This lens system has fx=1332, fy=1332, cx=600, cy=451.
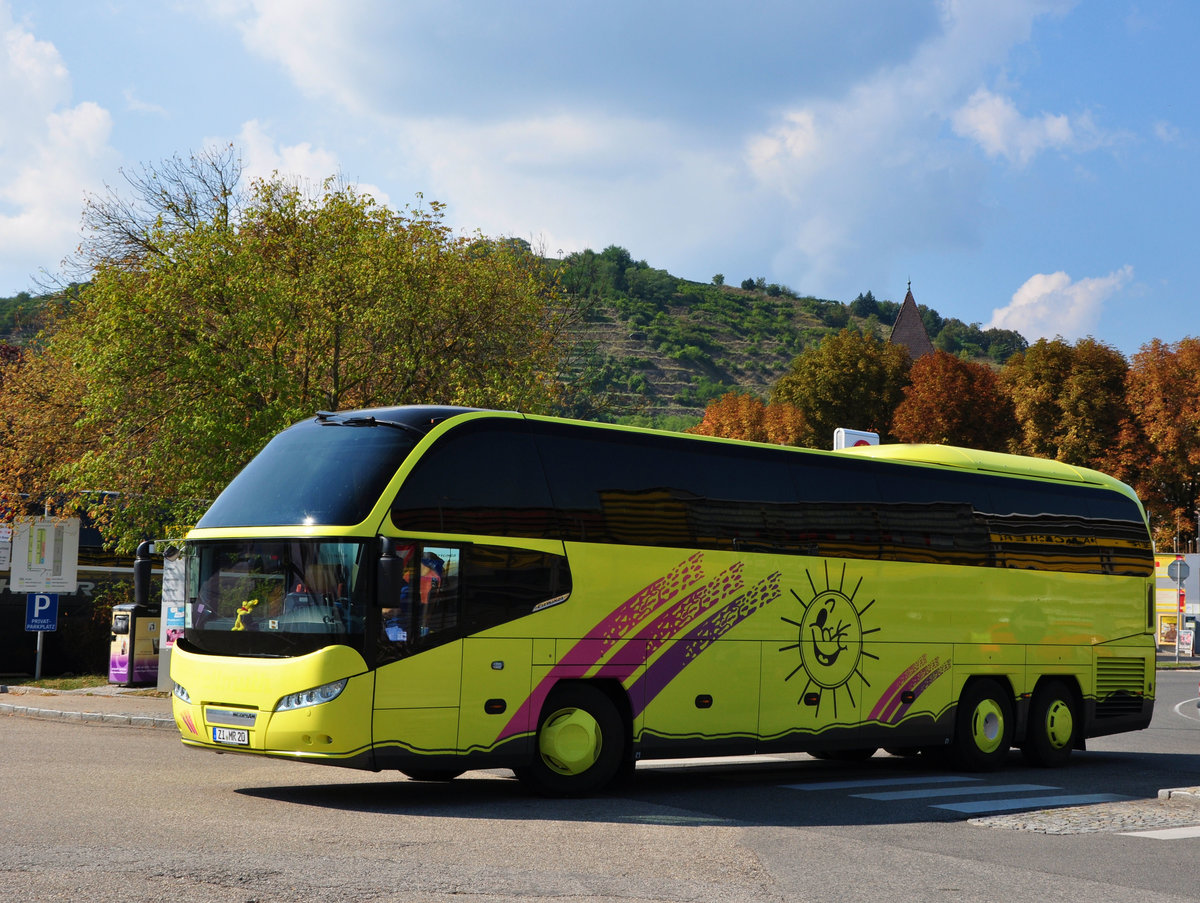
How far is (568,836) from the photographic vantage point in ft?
30.7

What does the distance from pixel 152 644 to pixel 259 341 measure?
6.28 metres

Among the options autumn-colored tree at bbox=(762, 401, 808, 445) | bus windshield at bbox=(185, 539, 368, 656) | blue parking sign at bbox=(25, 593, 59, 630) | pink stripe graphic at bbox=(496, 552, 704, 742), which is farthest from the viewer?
autumn-colored tree at bbox=(762, 401, 808, 445)

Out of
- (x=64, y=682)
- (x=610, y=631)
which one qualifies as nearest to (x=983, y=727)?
(x=610, y=631)

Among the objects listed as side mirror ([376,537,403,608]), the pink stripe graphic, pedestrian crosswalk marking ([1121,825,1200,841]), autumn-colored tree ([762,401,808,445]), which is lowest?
pedestrian crosswalk marking ([1121,825,1200,841])

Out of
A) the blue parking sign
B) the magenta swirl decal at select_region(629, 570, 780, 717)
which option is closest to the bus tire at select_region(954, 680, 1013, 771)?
the magenta swirl decal at select_region(629, 570, 780, 717)

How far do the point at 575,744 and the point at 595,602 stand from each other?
1.26 meters

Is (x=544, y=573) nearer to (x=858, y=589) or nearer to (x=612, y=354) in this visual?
(x=858, y=589)

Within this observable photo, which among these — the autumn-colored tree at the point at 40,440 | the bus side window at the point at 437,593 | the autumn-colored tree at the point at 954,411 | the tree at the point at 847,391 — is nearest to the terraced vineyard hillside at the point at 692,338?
the tree at the point at 847,391

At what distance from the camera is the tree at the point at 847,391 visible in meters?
68.0

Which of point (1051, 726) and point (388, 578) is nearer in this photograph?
point (388, 578)

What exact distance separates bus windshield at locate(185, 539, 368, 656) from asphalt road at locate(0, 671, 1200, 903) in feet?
4.25

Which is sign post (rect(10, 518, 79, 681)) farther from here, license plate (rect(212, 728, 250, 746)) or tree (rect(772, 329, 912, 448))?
tree (rect(772, 329, 912, 448))

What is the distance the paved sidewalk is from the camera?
64.1ft

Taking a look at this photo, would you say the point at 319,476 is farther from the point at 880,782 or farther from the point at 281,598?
the point at 880,782
